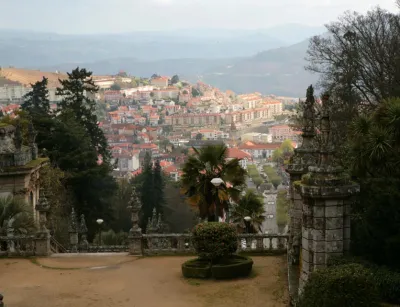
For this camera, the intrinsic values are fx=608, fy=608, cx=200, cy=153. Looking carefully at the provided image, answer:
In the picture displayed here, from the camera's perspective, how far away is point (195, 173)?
18906 millimetres

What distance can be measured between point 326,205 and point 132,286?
629 cm

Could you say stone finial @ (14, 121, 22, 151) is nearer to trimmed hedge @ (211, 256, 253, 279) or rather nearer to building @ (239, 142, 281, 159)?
trimmed hedge @ (211, 256, 253, 279)

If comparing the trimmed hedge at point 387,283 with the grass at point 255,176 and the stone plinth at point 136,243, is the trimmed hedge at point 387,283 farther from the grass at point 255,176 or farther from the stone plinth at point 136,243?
the grass at point 255,176

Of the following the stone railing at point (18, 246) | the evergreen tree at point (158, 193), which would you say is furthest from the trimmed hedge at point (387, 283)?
the evergreen tree at point (158, 193)

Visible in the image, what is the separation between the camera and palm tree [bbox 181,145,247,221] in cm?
1881

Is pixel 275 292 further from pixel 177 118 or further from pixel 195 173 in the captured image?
pixel 177 118

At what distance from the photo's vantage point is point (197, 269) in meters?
15.5

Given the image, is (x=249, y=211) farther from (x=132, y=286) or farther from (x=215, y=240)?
(x=132, y=286)

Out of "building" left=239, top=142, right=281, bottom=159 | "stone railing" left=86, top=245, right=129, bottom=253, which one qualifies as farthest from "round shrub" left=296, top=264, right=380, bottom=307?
"building" left=239, top=142, right=281, bottom=159

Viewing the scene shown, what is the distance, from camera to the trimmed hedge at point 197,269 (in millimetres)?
15438

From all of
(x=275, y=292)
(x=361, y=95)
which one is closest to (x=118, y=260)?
(x=275, y=292)

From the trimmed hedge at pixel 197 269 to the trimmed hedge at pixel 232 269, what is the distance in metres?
0.18

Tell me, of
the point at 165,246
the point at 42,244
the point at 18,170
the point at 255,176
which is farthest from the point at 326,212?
the point at 255,176

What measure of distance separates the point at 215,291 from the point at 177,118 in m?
177
